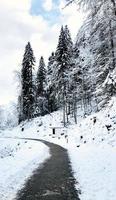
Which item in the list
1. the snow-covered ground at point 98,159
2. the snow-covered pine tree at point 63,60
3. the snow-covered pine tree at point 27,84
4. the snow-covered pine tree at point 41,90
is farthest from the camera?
the snow-covered pine tree at point 41,90

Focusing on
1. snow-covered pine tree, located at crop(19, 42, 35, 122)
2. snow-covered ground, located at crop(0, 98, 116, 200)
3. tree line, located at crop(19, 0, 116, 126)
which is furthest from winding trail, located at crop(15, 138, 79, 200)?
snow-covered pine tree, located at crop(19, 42, 35, 122)

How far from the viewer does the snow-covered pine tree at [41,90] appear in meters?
59.6

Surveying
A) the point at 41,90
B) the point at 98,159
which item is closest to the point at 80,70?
the point at 41,90

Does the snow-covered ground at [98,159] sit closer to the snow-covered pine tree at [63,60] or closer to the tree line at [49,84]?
the snow-covered pine tree at [63,60]

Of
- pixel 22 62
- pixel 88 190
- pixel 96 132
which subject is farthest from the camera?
pixel 22 62

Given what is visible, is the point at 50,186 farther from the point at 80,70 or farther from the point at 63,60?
the point at 80,70

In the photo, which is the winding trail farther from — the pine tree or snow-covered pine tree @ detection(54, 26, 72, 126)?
the pine tree

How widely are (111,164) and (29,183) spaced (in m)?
4.13

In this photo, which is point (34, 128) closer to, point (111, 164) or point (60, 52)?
point (60, 52)

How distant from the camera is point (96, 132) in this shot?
1983 cm

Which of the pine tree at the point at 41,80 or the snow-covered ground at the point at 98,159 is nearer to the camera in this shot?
the snow-covered ground at the point at 98,159

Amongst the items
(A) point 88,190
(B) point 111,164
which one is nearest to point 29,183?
(A) point 88,190

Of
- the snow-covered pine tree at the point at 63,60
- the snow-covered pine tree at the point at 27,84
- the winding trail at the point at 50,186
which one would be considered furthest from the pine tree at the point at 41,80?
the winding trail at the point at 50,186

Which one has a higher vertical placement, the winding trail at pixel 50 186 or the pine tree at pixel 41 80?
the pine tree at pixel 41 80
